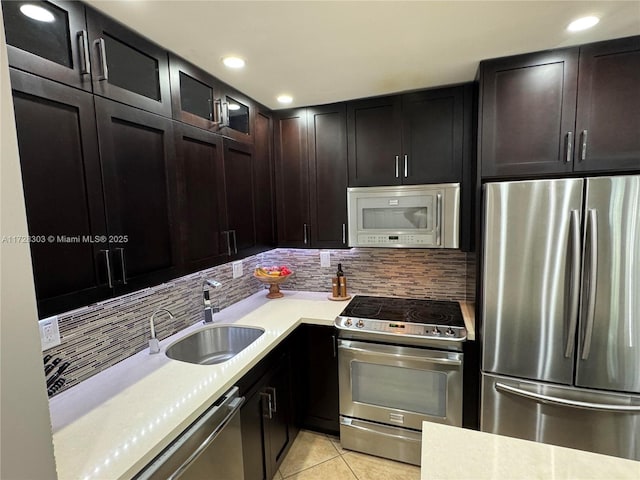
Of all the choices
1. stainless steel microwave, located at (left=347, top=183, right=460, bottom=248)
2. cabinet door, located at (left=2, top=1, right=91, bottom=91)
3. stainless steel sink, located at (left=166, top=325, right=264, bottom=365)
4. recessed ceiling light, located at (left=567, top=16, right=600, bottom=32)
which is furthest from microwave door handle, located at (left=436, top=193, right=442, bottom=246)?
cabinet door, located at (left=2, top=1, right=91, bottom=91)

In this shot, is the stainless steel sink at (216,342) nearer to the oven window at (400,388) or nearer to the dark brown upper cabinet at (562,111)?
the oven window at (400,388)

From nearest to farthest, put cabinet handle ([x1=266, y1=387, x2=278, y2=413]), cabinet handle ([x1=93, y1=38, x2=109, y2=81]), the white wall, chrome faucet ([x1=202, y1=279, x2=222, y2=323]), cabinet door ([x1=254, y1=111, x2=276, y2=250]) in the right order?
the white wall < cabinet handle ([x1=93, y1=38, x2=109, y2=81]) < cabinet handle ([x1=266, y1=387, x2=278, y2=413]) < chrome faucet ([x1=202, y1=279, x2=222, y2=323]) < cabinet door ([x1=254, y1=111, x2=276, y2=250])

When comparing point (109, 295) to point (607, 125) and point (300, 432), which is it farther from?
point (607, 125)

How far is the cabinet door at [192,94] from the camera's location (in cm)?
156

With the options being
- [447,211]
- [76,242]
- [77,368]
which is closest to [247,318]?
[77,368]

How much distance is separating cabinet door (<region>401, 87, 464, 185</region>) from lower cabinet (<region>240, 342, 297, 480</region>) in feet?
4.96

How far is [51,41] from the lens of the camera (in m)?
1.06

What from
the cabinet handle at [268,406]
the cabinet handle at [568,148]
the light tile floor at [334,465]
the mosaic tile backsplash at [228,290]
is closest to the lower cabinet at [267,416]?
the cabinet handle at [268,406]

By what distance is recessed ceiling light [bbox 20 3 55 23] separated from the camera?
99 cm

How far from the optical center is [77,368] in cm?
140

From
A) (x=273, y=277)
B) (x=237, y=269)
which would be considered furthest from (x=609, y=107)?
(x=237, y=269)

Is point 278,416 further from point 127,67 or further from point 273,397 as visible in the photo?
point 127,67

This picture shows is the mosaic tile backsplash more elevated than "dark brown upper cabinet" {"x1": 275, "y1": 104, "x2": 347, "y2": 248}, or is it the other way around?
"dark brown upper cabinet" {"x1": 275, "y1": 104, "x2": 347, "y2": 248}

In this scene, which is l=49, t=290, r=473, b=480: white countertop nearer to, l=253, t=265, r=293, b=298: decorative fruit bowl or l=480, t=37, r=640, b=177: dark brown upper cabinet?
l=253, t=265, r=293, b=298: decorative fruit bowl
